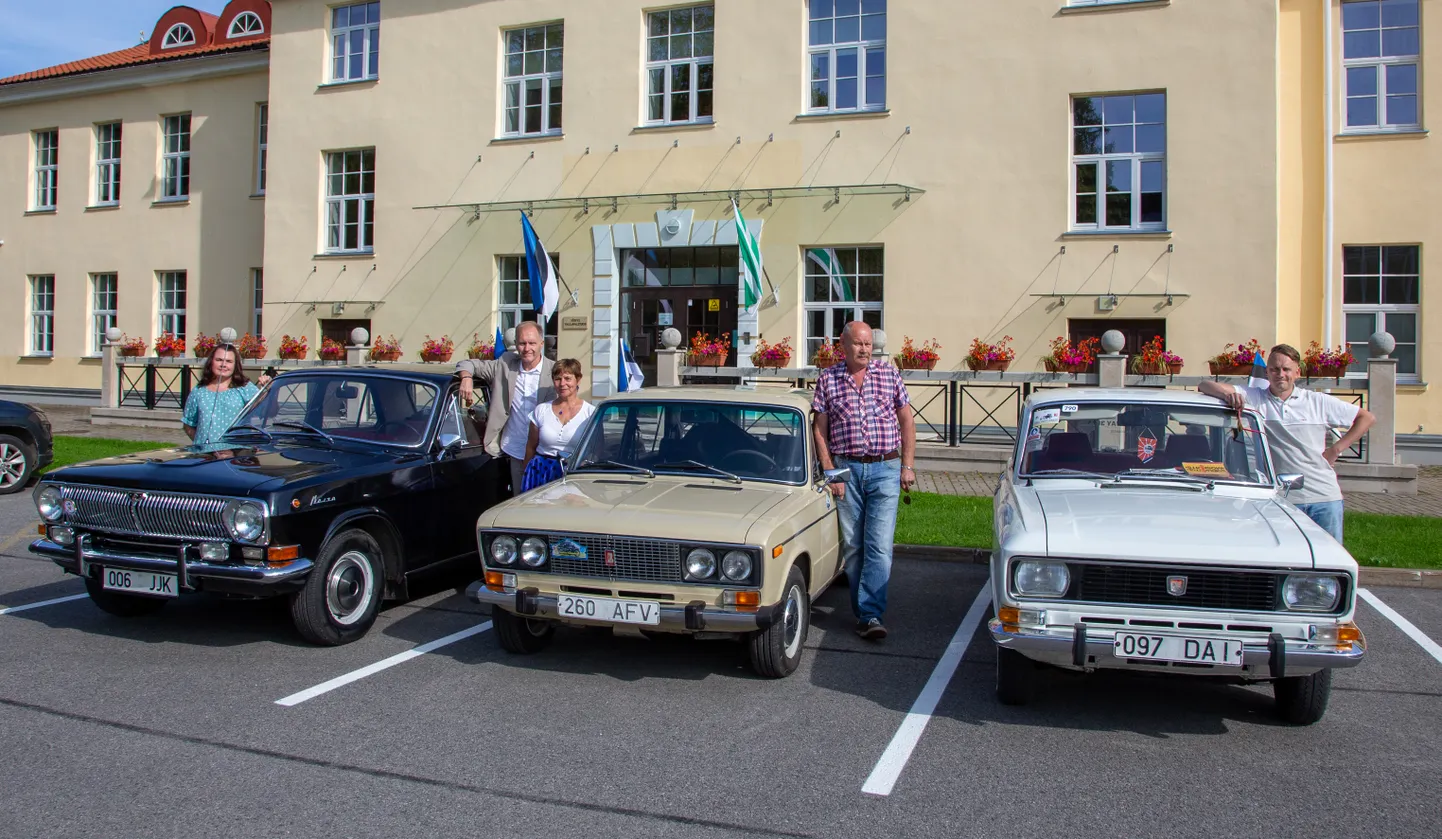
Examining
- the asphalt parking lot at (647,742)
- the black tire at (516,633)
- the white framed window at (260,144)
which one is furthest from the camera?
the white framed window at (260,144)

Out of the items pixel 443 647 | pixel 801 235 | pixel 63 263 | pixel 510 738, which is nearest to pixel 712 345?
pixel 801 235

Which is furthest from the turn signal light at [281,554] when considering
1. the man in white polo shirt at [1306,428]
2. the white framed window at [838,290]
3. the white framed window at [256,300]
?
the white framed window at [256,300]

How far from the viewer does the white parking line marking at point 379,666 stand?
5.06 meters

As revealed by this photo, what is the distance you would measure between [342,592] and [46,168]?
2538cm

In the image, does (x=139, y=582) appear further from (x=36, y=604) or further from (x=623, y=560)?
(x=623, y=560)

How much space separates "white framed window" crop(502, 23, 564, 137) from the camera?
763 inches

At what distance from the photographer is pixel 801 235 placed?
691 inches

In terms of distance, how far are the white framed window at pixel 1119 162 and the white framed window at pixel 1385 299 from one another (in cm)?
315

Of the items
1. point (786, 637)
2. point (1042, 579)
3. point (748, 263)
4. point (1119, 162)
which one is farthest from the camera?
point (748, 263)

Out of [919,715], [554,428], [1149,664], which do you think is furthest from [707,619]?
[554,428]

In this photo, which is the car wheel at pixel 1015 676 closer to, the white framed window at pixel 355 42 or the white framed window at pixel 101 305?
the white framed window at pixel 355 42

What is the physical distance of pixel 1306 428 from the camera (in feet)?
21.3

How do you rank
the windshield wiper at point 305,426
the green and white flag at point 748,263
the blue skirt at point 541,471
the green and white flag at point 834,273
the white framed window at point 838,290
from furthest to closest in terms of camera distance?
1. the green and white flag at point 834,273
2. the white framed window at point 838,290
3. the green and white flag at point 748,263
4. the blue skirt at point 541,471
5. the windshield wiper at point 305,426

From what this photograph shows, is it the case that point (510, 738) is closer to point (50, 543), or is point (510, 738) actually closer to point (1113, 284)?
point (50, 543)
